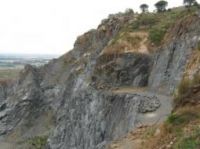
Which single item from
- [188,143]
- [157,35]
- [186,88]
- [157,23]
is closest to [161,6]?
[157,23]

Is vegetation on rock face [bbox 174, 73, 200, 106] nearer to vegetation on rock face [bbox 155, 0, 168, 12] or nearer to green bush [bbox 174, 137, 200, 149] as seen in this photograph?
green bush [bbox 174, 137, 200, 149]

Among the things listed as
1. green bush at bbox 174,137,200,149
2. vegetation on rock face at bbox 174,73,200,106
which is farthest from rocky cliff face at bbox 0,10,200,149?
green bush at bbox 174,137,200,149

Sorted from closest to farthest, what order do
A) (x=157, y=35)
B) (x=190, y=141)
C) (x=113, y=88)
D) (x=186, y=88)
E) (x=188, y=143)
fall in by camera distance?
1. (x=188, y=143)
2. (x=190, y=141)
3. (x=186, y=88)
4. (x=113, y=88)
5. (x=157, y=35)

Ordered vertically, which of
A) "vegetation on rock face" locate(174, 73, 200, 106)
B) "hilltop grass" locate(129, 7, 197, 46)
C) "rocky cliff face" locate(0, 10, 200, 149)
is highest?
"hilltop grass" locate(129, 7, 197, 46)

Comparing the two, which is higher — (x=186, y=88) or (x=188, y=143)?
(x=186, y=88)

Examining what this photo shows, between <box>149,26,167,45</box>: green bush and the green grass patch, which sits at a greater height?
<box>149,26,167,45</box>: green bush

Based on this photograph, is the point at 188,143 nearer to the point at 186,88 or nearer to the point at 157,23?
the point at 186,88

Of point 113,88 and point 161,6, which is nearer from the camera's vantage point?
point 113,88

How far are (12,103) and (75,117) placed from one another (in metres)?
53.2

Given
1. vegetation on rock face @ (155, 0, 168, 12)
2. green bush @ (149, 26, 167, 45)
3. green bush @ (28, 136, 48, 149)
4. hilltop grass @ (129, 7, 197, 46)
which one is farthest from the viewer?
green bush @ (28, 136, 48, 149)

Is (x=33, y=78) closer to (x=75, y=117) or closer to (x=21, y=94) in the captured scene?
(x=21, y=94)

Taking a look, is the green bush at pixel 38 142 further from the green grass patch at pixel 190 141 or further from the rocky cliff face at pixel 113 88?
the green grass patch at pixel 190 141

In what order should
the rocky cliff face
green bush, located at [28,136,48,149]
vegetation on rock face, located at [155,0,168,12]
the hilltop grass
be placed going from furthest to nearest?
1. green bush, located at [28,136,48,149]
2. vegetation on rock face, located at [155,0,168,12]
3. the hilltop grass
4. the rocky cliff face

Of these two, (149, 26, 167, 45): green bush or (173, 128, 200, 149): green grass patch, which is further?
(149, 26, 167, 45): green bush
